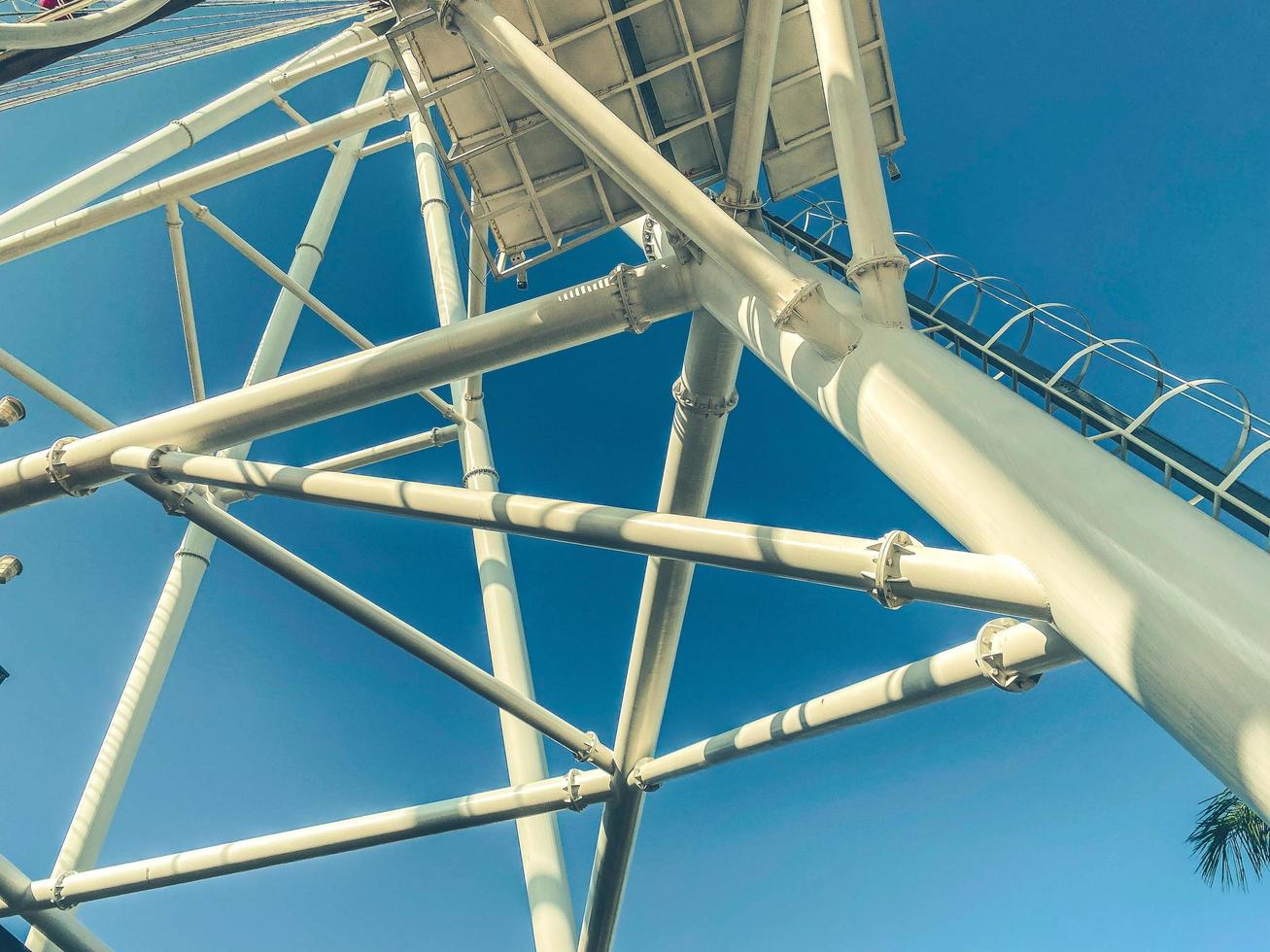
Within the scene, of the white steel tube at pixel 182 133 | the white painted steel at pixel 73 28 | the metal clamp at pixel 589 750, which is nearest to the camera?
the white painted steel at pixel 73 28

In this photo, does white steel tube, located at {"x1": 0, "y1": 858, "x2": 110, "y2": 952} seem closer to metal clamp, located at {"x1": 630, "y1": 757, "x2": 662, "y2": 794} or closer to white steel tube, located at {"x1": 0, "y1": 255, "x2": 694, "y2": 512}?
white steel tube, located at {"x1": 0, "y1": 255, "x2": 694, "y2": 512}

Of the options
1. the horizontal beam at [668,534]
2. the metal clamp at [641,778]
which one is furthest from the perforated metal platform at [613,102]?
the metal clamp at [641,778]

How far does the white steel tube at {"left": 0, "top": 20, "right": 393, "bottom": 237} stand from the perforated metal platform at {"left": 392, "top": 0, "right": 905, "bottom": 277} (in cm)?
142

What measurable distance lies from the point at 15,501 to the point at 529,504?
504 centimetres

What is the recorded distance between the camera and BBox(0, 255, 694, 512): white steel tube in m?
7.62

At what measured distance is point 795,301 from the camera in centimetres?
556

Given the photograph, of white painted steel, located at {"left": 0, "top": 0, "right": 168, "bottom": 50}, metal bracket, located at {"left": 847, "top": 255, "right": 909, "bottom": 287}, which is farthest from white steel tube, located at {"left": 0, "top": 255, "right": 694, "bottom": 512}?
white painted steel, located at {"left": 0, "top": 0, "right": 168, "bottom": 50}

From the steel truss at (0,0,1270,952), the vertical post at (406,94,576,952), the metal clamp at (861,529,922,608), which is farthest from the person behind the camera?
the vertical post at (406,94,576,952)

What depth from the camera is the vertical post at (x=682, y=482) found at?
25.7 feet

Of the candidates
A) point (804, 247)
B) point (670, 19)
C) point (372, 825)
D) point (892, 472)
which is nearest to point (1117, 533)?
point (892, 472)

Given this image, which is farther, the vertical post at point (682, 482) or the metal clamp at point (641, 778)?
the metal clamp at point (641, 778)

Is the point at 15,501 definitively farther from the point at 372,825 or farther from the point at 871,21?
the point at 871,21

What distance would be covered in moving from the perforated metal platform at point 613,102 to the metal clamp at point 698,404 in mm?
2335

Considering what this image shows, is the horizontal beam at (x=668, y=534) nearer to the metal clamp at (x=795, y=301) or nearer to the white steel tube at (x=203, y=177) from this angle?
the metal clamp at (x=795, y=301)
